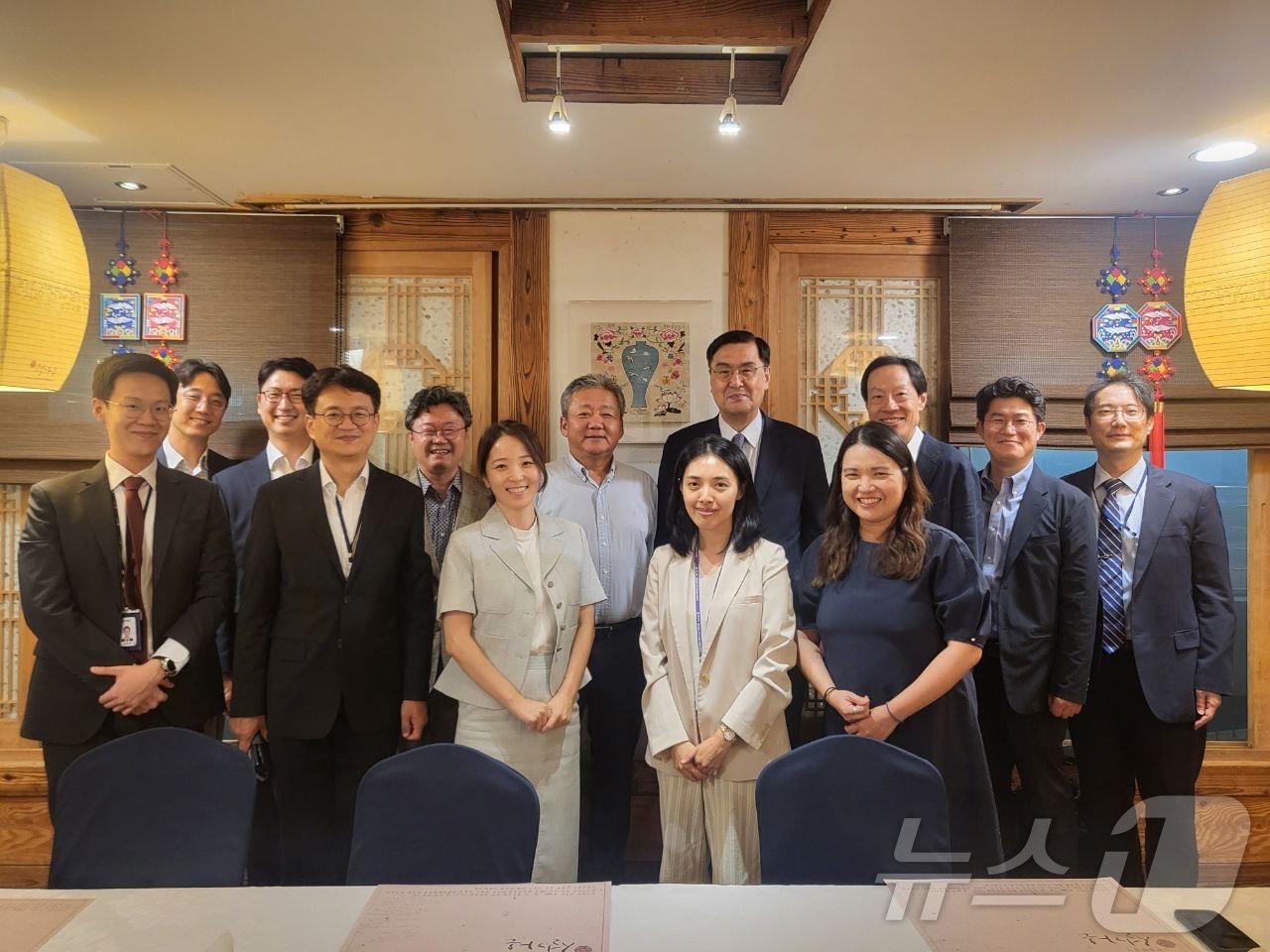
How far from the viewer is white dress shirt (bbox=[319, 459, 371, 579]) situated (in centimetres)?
250

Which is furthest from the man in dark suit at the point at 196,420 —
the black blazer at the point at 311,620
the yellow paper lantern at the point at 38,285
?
the yellow paper lantern at the point at 38,285

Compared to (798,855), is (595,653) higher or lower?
higher

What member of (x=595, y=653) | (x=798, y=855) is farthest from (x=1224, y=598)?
(x=595, y=653)

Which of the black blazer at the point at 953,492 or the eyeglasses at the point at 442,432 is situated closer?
the black blazer at the point at 953,492

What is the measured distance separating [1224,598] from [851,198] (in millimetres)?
2085

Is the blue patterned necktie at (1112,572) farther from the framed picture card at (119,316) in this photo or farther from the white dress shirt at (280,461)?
the framed picture card at (119,316)

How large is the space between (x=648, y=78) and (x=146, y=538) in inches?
83.1

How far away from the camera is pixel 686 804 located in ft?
7.63

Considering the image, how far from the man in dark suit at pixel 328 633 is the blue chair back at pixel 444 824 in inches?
30.2

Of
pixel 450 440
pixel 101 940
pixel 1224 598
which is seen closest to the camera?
pixel 101 940

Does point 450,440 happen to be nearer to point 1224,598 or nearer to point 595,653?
point 595,653

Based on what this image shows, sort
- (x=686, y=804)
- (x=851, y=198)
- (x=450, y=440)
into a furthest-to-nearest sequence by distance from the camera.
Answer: (x=851, y=198) < (x=450, y=440) < (x=686, y=804)

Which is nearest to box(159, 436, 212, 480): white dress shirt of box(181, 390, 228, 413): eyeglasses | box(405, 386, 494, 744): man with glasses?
box(181, 390, 228, 413): eyeglasses

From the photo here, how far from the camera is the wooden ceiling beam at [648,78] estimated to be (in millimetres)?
2422
